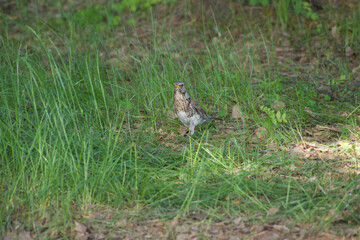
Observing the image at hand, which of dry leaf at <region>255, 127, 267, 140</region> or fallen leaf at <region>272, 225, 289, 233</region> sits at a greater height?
fallen leaf at <region>272, 225, 289, 233</region>

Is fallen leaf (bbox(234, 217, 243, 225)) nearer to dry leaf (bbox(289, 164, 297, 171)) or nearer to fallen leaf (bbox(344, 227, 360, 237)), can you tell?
fallen leaf (bbox(344, 227, 360, 237))

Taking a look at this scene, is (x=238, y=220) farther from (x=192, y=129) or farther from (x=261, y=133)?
(x=192, y=129)

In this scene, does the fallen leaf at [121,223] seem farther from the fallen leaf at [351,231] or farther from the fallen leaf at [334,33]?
the fallen leaf at [334,33]

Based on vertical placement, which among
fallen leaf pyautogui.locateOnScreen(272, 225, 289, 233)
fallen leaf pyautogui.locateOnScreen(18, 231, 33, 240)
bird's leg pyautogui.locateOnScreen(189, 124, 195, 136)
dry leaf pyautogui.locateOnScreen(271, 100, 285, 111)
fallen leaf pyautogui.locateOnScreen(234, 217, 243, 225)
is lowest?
dry leaf pyautogui.locateOnScreen(271, 100, 285, 111)

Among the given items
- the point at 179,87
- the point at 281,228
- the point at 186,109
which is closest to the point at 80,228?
the point at 281,228

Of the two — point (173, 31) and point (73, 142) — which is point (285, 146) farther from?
point (173, 31)

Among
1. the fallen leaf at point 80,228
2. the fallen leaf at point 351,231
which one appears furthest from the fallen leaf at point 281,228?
the fallen leaf at point 80,228

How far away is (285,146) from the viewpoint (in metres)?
4.64

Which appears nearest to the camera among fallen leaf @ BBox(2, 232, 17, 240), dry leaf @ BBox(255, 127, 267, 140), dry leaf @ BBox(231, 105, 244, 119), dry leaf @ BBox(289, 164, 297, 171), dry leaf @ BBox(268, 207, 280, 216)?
fallen leaf @ BBox(2, 232, 17, 240)

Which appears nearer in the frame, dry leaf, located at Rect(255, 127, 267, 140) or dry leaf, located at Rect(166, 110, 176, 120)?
dry leaf, located at Rect(255, 127, 267, 140)

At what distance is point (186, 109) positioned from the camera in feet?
16.4

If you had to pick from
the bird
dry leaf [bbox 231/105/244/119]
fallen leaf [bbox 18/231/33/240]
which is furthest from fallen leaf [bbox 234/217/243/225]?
dry leaf [bbox 231/105/244/119]

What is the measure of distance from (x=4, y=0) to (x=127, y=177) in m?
8.37

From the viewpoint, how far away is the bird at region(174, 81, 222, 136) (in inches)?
197
